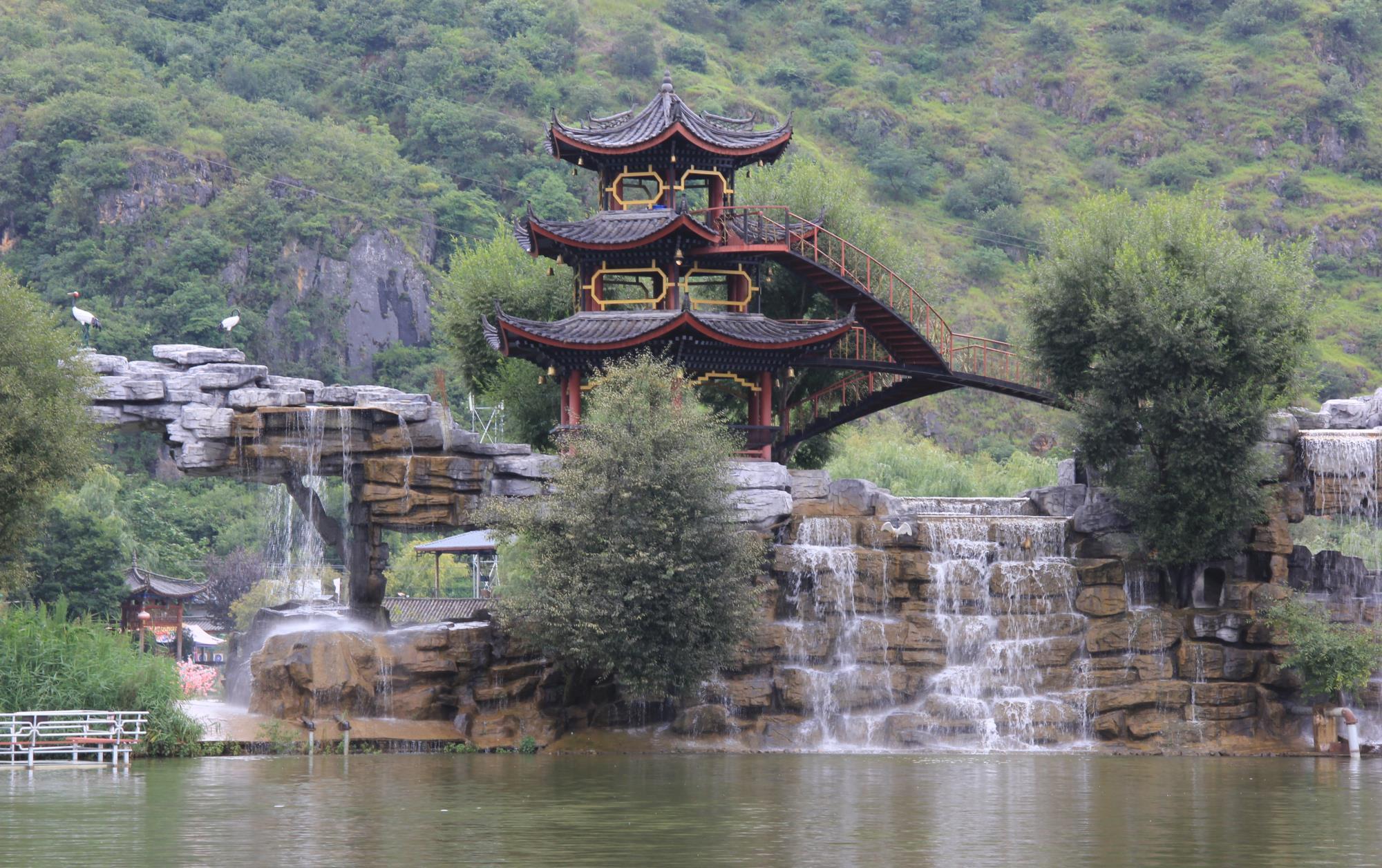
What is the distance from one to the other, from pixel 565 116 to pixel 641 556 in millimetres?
78426

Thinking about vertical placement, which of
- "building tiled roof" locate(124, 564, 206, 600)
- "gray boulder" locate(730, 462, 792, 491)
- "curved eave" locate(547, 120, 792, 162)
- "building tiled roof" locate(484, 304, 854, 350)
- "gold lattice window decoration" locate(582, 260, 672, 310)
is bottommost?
"building tiled roof" locate(124, 564, 206, 600)

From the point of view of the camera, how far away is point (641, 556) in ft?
115

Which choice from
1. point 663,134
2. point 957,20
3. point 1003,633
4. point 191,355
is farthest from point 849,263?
point 957,20

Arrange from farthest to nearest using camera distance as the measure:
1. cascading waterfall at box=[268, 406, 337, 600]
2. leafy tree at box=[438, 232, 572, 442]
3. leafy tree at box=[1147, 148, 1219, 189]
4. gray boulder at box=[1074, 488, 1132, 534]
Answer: leafy tree at box=[1147, 148, 1219, 189], leafy tree at box=[438, 232, 572, 442], gray boulder at box=[1074, 488, 1132, 534], cascading waterfall at box=[268, 406, 337, 600]

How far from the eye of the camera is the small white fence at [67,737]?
97.5 feet

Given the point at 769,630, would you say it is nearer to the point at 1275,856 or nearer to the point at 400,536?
the point at 1275,856

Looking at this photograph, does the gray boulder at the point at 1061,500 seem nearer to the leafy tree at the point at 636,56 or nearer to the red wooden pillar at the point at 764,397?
the red wooden pillar at the point at 764,397

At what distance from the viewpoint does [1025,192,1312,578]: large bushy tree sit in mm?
38688

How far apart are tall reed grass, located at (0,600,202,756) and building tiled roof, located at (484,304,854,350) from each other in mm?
11765

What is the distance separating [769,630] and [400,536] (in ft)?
173

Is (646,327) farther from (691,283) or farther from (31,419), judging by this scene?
(31,419)

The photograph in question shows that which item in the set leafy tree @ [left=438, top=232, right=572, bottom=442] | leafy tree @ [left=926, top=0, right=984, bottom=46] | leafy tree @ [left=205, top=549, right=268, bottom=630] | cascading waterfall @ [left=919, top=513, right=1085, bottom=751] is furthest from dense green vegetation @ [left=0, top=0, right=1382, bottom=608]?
cascading waterfall @ [left=919, top=513, right=1085, bottom=751]

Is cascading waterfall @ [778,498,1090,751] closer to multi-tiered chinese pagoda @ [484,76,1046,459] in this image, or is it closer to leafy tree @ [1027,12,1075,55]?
multi-tiered chinese pagoda @ [484,76,1046,459]

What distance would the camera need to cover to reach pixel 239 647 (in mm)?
43594
